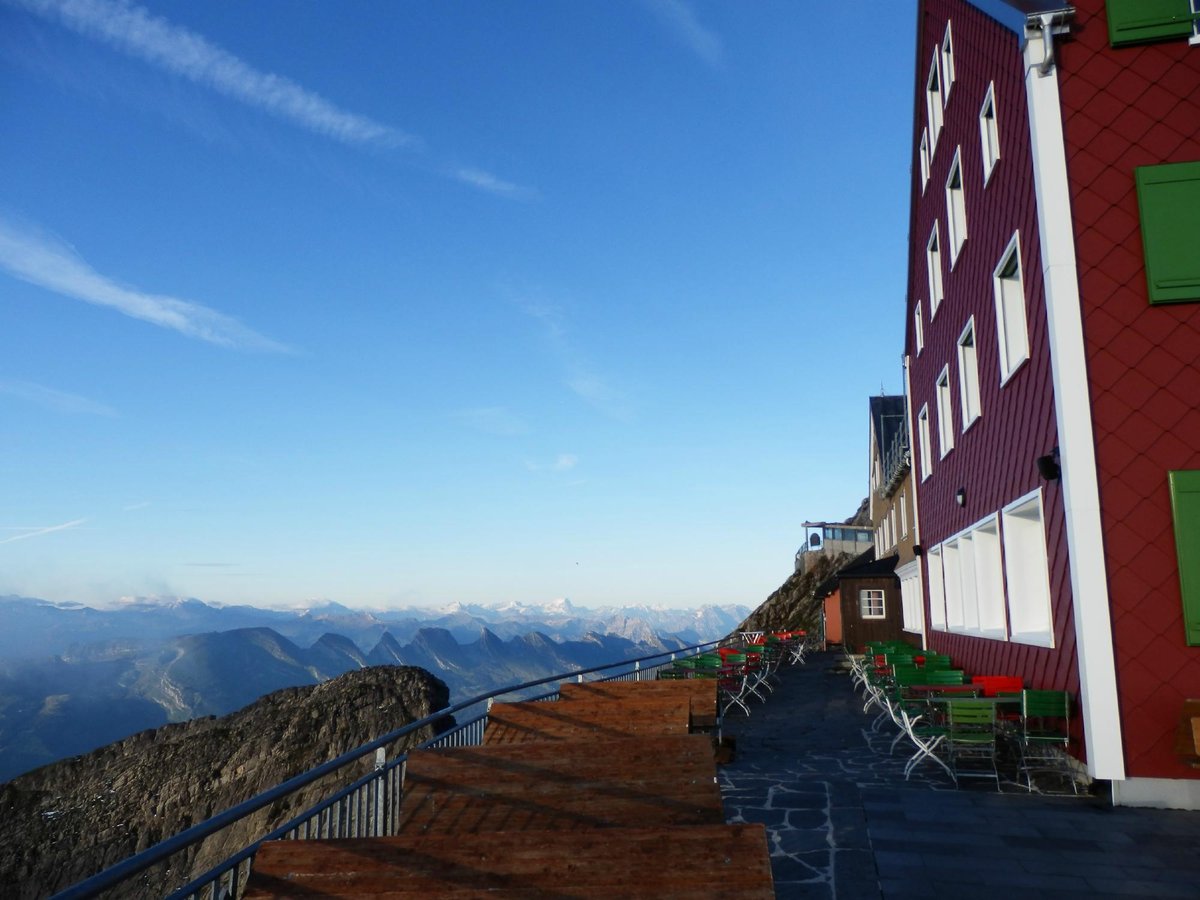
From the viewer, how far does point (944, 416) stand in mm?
15320

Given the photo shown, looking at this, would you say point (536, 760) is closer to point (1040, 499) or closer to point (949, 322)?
point (1040, 499)

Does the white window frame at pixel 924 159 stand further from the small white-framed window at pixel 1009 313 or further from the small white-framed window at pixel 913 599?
the small white-framed window at pixel 913 599

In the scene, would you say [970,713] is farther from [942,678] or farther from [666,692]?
[666,692]

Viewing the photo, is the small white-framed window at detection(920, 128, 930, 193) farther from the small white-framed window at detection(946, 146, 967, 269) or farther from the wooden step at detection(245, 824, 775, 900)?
the wooden step at detection(245, 824, 775, 900)

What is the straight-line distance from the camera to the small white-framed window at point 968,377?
12.4 metres

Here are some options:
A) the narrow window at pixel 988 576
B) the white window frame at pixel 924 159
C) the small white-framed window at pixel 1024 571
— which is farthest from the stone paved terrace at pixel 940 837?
the white window frame at pixel 924 159

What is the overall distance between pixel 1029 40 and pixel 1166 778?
21.4 feet

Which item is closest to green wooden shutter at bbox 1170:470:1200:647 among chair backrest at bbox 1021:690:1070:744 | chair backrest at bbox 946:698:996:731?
chair backrest at bbox 1021:690:1070:744

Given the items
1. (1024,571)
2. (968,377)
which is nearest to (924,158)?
(968,377)

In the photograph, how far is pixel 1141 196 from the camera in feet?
26.1

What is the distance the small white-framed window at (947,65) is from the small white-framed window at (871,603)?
1752 centimetres

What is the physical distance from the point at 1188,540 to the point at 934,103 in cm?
994

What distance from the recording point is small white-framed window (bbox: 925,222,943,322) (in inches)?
591

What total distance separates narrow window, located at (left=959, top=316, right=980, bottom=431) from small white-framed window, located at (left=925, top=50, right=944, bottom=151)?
3790 millimetres
